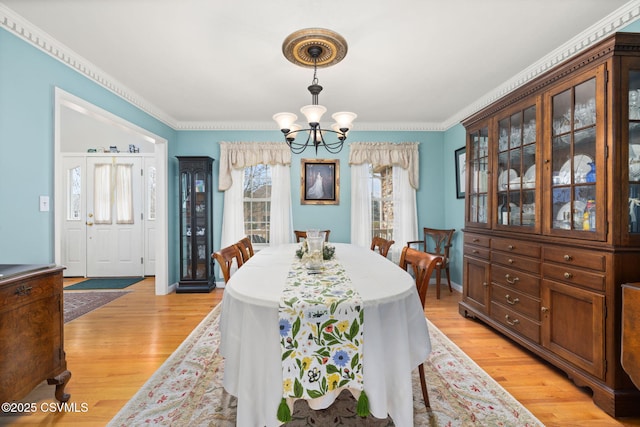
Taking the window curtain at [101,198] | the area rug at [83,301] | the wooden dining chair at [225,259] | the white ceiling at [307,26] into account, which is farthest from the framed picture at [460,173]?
the window curtain at [101,198]

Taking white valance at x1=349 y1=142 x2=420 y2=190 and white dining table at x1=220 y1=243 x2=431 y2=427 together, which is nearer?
white dining table at x1=220 y1=243 x2=431 y2=427

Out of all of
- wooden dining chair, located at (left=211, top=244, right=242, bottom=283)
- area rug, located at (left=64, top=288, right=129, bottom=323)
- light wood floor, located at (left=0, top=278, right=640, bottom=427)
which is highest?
wooden dining chair, located at (left=211, top=244, right=242, bottom=283)

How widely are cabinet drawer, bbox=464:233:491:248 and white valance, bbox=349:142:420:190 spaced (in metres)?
1.53

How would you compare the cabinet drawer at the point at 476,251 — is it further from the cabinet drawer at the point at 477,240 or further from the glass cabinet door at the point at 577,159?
the glass cabinet door at the point at 577,159

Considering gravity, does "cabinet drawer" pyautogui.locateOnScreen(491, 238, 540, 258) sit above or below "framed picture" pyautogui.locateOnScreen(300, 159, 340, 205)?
below

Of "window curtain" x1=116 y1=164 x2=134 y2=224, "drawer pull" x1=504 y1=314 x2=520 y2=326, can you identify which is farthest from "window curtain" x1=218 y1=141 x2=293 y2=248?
"drawer pull" x1=504 y1=314 x2=520 y2=326

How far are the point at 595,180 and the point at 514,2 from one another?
1241 mm

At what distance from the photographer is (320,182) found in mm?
4664

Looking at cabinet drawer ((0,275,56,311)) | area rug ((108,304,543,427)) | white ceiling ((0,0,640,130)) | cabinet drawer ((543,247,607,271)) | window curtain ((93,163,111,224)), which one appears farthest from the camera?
window curtain ((93,163,111,224))

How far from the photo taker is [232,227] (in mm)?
4648

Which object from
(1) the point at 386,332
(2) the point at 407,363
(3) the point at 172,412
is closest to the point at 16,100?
(3) the point at 172,412

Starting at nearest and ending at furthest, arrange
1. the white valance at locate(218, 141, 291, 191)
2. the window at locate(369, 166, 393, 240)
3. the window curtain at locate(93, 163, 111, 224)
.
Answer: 1. the white valance at locate(218, 141, 291, 191)
2. the window at locate(369, 166, 393, 240)
3. the window curtain at locate(93, 163, 111, 224)

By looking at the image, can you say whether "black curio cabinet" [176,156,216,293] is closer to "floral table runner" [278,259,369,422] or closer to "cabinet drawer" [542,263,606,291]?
"floral table runner" [278,259,369,422]

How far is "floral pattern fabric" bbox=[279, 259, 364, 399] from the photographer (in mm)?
1302
